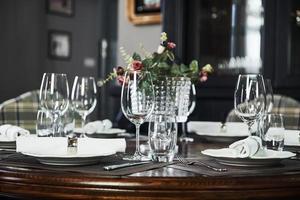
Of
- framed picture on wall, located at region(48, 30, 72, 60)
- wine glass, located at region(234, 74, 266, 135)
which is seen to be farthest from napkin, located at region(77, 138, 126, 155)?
framed picture on wall, located at region(48, 30, 72, 60)

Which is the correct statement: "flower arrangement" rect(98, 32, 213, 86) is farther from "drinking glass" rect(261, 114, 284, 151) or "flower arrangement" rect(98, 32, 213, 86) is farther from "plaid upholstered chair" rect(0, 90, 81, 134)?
"plaid upholstered chair" rect(0, 90, 81, 134)

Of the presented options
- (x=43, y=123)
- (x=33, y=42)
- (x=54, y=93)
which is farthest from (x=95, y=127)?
(x=33, y=42)

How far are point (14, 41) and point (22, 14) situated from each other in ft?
1.06

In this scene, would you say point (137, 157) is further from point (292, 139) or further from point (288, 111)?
point (288, 111)

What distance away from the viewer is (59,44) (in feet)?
20.2

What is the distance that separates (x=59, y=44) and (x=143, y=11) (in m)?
2.54

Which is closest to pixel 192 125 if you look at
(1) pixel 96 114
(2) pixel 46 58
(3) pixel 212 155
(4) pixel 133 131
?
(4) pixel 133 131

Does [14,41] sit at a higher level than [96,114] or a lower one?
higher

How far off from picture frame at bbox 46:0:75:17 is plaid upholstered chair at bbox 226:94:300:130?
13.2ft

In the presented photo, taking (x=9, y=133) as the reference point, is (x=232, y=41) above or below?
above

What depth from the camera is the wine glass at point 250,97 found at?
1.43 metres

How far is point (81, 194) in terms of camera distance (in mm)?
1034

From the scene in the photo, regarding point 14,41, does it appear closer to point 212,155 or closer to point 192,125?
point 192,125

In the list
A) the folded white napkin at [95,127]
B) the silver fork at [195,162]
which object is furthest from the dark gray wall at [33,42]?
the silver fork at [195,162]
